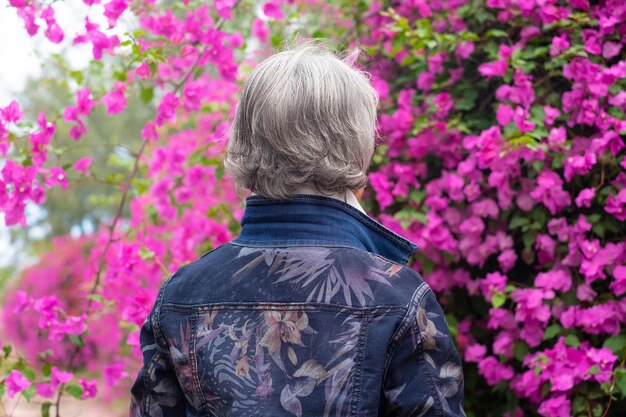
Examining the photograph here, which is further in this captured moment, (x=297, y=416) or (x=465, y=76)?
(x=465, y=76)

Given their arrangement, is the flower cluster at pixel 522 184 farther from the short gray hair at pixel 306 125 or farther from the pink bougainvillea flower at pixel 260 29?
the short gray hair at pixel 306 125

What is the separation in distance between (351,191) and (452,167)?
1268 mm

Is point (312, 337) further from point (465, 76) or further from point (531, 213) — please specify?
point (465, 76)

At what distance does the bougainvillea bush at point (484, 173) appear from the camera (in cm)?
204

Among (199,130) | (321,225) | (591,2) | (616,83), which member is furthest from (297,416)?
(199,130)

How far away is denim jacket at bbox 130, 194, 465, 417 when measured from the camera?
45.5 inches

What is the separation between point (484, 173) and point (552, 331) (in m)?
0.59

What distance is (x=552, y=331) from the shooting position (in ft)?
6.75

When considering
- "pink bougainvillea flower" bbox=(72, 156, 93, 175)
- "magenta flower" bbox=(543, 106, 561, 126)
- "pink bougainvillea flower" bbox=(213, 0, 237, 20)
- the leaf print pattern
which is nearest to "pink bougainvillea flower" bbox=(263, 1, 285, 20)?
"pink bougainvillea flower" bbox=(213, 0, 237, 20)

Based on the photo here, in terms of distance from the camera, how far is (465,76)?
259cm

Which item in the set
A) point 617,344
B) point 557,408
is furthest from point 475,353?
point 617,344

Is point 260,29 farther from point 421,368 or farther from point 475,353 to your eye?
point 421,368

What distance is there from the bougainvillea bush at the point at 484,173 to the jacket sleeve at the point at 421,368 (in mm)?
887

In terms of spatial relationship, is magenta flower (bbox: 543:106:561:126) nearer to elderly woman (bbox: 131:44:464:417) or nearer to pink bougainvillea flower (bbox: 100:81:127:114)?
elderly woman (bbox: 131:44:464:417)
